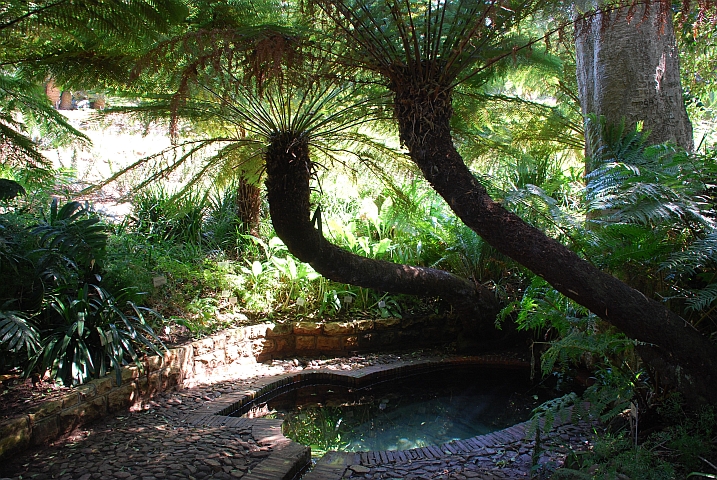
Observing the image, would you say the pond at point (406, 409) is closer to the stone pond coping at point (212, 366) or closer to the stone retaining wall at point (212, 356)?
the stone pond coping at point (212, 366)

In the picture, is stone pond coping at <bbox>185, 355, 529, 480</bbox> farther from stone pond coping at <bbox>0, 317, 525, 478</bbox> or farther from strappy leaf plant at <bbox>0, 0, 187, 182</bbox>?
strappy leaf plant at <bbox>0, 0, 187, 182</bbox>

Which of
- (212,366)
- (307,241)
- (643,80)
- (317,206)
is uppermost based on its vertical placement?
(643,80)

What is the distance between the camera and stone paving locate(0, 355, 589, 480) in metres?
2.39

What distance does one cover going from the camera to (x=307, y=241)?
3.34 m

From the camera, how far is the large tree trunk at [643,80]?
3.19 meters

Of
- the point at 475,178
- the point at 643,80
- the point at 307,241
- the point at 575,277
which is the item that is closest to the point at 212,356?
the point at 307,241

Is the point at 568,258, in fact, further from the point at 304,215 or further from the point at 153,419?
the point at 153,419

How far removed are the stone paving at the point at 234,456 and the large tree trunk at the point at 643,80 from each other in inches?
74.6

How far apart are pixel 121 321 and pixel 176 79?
1730 millimetres

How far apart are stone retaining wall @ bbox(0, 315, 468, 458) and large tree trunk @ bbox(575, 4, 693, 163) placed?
241cm

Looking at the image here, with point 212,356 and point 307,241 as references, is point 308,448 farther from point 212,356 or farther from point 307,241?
point 212,356

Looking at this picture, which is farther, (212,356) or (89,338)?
(212,356)

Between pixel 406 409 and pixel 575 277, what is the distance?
6.10 ft

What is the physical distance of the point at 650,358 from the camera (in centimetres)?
231
